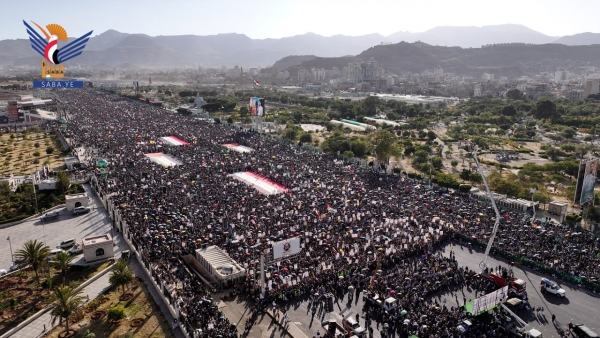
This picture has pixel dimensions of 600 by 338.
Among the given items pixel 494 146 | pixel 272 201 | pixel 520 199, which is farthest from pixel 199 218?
pixel 494 146

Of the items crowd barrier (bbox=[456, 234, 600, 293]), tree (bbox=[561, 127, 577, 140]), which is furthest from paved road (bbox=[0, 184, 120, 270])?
tree (bbox=[561, 127, 577, 140])

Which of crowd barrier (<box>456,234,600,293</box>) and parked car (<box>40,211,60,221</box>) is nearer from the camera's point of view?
crowd barrier (<box>456,234,600,293</box>)

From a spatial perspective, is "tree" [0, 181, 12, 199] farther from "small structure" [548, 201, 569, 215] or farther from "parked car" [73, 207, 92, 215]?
"small structure" [548, 201, 569, 215]

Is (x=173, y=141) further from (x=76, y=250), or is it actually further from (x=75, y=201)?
(x=76, y=250)

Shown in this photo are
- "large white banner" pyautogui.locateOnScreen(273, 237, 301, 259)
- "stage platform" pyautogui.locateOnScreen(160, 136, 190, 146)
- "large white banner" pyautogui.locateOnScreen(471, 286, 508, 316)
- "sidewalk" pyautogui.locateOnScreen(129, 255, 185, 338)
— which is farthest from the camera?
"stage platform" pyautogui.locateOnScreen(160, 136, 190, 146)

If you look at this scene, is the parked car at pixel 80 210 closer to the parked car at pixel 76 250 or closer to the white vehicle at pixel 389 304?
the parked car at pixel 76 250

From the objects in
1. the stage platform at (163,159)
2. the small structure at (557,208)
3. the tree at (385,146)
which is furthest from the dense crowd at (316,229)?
the small structure at (557,208)

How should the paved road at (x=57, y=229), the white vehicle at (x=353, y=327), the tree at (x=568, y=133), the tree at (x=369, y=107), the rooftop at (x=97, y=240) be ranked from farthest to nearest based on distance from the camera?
1. the tree at (x=369, y=107)
2. the tree at (x=568, y=133)
3. the paved road at (x=57, y=229)
4. the rooftop at (x=97, y=240)
5. the white vehicle at (x=353, y=327)
